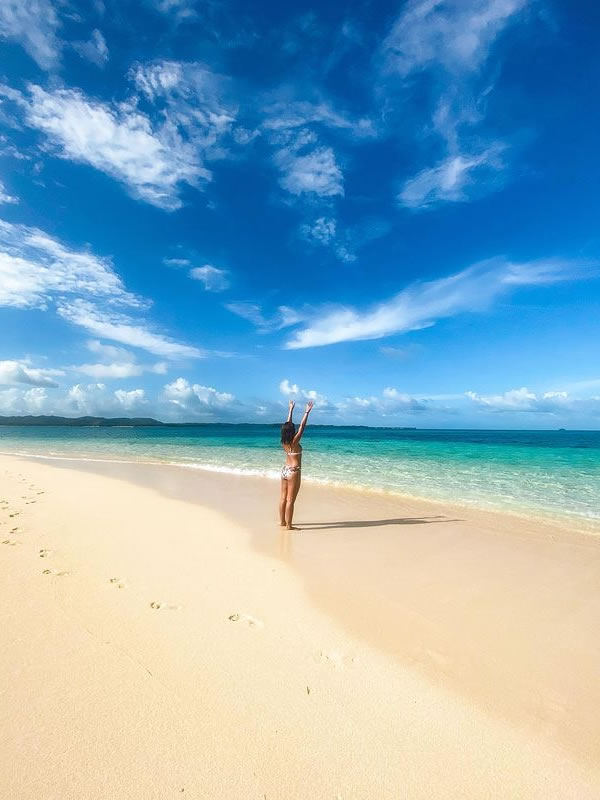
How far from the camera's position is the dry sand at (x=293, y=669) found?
103 inches

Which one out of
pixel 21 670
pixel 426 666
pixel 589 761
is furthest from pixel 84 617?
pixel 589 761

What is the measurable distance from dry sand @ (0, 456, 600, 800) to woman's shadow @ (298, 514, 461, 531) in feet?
4.96

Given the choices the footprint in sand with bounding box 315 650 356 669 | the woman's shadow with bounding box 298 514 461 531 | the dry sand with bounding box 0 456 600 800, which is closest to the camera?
the dry sand with bounding box 0 456 600 800

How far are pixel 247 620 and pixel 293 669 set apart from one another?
1.05m

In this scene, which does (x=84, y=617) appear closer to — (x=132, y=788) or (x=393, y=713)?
(x=132, y=788)

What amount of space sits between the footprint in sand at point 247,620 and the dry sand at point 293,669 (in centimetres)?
3

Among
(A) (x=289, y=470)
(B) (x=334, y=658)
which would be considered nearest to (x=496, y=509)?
(A) (x=289, y=470)

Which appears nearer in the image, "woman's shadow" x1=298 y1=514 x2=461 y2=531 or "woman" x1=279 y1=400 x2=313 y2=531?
"woman" x1=279 y1=400 x2=313 y2=531

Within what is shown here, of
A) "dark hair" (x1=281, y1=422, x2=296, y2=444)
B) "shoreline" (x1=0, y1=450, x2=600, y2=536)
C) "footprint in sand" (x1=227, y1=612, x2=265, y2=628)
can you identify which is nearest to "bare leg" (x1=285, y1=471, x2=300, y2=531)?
"dark hair" (x1=281, y1=422, x2=296, y2=444)

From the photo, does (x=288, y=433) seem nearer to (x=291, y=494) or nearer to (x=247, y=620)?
(x=291, y=494)

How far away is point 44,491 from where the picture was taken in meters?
12.3

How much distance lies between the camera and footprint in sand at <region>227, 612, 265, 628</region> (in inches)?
177

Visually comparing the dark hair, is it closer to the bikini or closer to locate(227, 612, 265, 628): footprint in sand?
the bikini

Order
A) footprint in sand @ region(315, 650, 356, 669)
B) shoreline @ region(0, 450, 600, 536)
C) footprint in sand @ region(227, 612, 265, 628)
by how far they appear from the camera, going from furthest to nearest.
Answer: shoreline @ region(0, 450, 600, 536) → footprint in sand @ region(227, 612, 265, 628) → footprint in sand @ region(315, 650, 356, 669)
